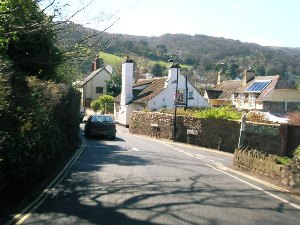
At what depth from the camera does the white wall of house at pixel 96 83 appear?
3359 inches

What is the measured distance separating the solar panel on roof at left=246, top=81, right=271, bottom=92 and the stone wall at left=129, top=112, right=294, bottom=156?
29.3m

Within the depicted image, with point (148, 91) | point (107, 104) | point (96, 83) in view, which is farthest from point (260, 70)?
point (148, 91)

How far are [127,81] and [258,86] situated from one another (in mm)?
21259

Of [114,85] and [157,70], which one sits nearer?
[114,85]

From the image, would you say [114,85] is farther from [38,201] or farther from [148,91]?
[38,201]

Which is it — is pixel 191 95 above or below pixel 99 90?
below

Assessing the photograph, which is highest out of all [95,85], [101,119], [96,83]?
[96,83]

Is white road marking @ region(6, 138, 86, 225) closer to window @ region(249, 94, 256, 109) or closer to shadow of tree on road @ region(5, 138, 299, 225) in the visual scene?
shadow of tree on road @ region(5, 138, 299, 225)

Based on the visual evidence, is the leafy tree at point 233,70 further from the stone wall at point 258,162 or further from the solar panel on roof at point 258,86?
the stone wall at point 258,162

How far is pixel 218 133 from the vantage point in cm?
2891

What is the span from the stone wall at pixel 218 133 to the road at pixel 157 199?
1030 cm

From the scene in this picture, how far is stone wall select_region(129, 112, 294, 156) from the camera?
25163 millimetres

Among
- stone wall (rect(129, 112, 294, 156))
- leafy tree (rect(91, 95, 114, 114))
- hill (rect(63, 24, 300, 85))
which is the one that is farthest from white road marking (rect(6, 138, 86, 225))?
hill (rect(63, 24, 300, 85))

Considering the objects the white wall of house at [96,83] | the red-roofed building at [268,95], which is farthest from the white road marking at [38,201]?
the white wall of house at [96,83]
